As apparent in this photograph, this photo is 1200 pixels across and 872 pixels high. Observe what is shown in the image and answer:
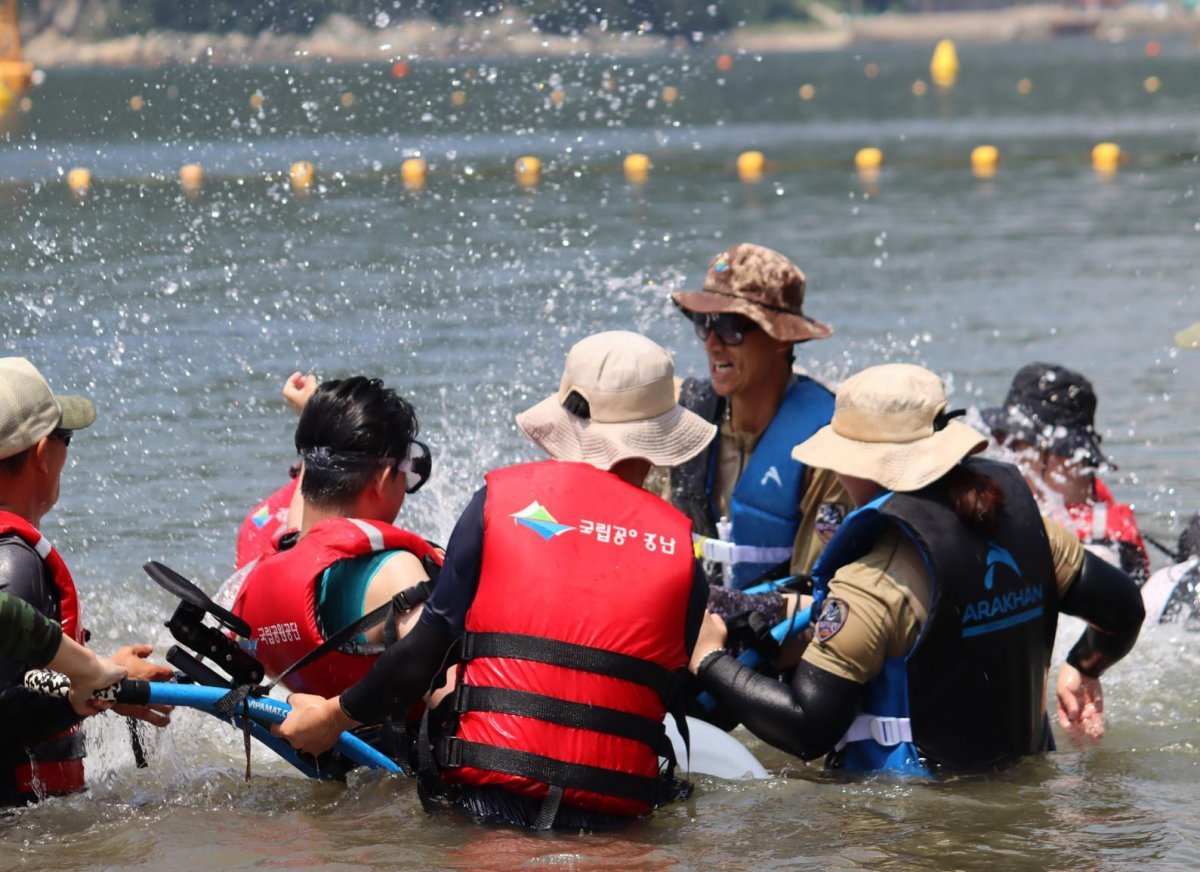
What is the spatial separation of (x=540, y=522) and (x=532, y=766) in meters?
0.62

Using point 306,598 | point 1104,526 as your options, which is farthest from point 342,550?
point 1104,526

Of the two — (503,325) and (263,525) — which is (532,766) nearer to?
(263,525)

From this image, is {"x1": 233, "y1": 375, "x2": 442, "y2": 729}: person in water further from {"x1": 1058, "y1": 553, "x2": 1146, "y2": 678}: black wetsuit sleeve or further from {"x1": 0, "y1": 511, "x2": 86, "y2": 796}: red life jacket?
{"x1": 1058, "y1": 553, "x2": 1146, "y2": 678}: black wetsuit sleeve

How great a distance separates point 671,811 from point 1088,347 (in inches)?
432

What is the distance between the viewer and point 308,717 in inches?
180

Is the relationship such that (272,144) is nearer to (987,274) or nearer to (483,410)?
(987,274)

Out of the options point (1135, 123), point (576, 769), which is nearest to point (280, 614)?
point (576, 769)

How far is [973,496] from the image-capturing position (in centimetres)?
456

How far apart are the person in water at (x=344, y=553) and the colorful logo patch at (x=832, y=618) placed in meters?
1.05

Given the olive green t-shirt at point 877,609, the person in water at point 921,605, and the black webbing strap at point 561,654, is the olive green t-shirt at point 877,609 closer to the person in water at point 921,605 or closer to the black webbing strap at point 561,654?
the person in water at point 921,605

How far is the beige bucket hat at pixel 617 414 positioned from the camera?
4.45 m

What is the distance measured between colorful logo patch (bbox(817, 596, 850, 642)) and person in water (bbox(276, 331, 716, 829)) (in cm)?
34

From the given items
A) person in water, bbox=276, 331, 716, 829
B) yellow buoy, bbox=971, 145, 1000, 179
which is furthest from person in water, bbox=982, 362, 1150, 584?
yellow buoy, bbox=971, 145, 1000, 179

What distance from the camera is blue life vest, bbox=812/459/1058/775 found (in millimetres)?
4527
